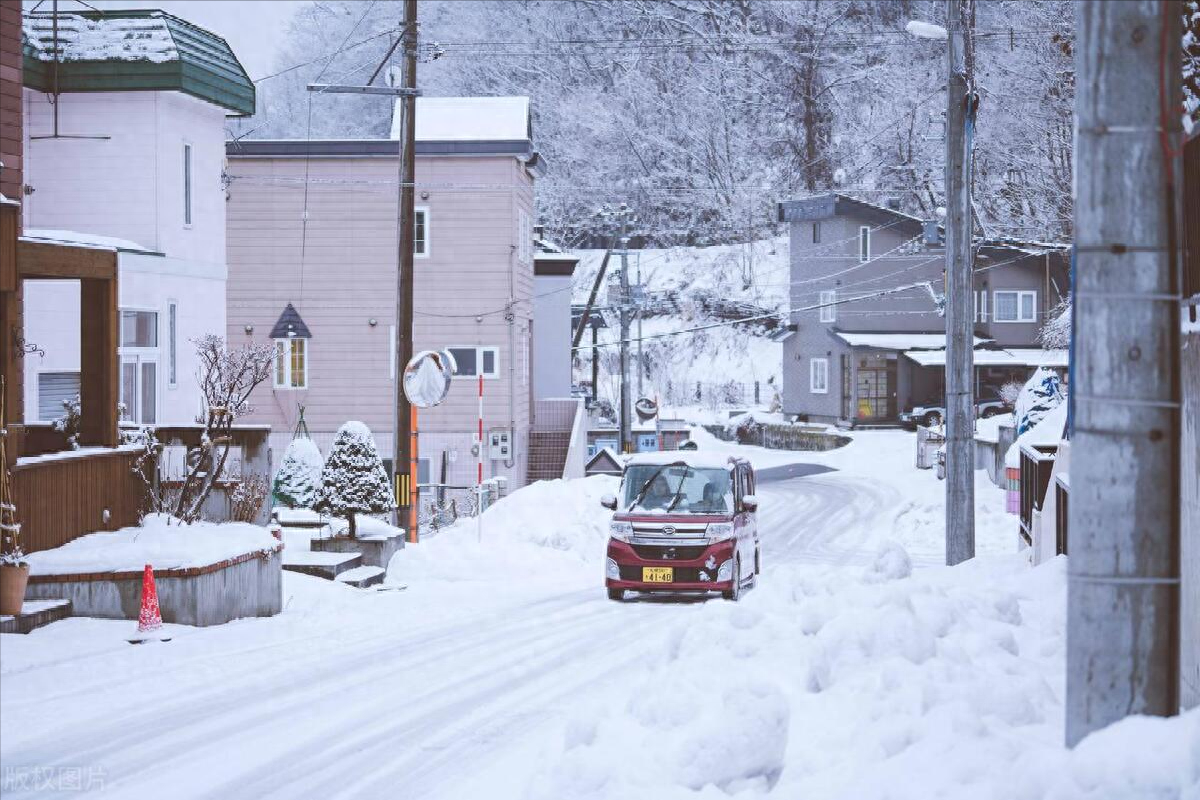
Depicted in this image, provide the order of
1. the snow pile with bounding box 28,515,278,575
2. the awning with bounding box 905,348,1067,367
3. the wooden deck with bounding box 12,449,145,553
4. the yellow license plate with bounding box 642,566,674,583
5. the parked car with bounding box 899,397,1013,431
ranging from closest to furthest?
the snow pile with bounding box 28,515,278,575 → the wooden deck with bounding box 12,449,145,553 → the yellow license plate with bounding box 642,566,674,583 → the parked car with bounding box 899,397,1013,431 → the awning with bounding box 905,348,1067,367

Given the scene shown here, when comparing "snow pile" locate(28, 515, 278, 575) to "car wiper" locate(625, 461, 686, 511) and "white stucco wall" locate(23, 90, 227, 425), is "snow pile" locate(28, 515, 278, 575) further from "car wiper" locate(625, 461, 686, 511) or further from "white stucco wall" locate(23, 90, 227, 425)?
"white stucco wall" locate(23, 90, 227, 425)

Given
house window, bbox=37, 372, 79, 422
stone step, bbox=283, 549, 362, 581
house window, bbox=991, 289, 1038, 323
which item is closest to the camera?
stone step, bbox=283, 549, 362, 581

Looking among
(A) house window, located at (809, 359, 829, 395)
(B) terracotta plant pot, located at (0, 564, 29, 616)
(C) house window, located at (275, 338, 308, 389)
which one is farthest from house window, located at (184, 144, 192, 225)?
(A) house window, located at (809, 359, 829, 395)

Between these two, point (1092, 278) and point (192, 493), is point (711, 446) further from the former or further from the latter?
point (1092, 278)

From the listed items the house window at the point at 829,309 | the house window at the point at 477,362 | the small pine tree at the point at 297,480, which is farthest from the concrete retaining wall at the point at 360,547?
the house window at the point at 829,309

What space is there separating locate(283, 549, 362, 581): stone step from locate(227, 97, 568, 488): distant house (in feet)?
58.5

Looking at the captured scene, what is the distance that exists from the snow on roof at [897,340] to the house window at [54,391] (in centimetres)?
4126

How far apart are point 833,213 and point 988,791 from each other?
5868 cm

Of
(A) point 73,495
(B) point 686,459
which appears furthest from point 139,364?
(B) point 686,459

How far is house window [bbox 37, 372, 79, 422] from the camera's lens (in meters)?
24.0

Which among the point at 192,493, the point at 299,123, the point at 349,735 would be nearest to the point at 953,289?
the point at 192,493

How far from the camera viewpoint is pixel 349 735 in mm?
10109

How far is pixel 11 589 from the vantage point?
40.9ft

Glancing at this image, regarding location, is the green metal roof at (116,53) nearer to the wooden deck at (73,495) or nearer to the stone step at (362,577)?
the stone step at (362,577)
